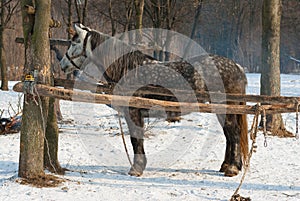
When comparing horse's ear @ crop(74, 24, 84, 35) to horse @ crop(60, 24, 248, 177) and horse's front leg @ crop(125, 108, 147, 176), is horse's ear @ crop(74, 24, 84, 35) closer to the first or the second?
horse @ crop(60, 24, 248, 177)

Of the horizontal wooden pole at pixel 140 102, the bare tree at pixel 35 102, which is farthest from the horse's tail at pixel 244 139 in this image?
the bare tree at pixel 35 102

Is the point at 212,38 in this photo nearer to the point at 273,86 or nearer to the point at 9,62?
the point at 9,62

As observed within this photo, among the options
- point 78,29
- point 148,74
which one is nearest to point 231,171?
point 148,74

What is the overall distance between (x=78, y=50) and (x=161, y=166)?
2216mm

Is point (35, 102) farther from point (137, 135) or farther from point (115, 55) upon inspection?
point (137, 135)

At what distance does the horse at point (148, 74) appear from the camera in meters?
5.38

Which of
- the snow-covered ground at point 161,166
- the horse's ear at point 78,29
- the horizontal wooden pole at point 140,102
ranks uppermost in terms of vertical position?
the horse's ear at point 78,29

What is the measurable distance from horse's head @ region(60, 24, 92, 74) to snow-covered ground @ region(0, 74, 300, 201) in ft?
4.99

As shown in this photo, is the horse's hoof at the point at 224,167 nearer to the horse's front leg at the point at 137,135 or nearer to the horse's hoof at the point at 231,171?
the horse's hoof at the point at 231,171

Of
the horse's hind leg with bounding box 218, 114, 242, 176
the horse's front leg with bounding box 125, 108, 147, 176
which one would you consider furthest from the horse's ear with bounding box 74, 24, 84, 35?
the horse's hind leg with bounding box 218, 114, 242, 176

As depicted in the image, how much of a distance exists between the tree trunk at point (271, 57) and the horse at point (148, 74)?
121 inches

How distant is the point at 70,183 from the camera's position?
4520 millimetres

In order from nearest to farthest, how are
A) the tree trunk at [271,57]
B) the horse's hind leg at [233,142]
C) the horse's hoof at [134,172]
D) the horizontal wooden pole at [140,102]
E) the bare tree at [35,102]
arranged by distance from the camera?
the horizontal wooden pole at [140,102] → the bare tree at [35,102] → the horse's hoof at [134,172] → the horse's hind leg at [233,142] → the tree trunk at [271,57]

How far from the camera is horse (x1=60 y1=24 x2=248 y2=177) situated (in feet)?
17.7
